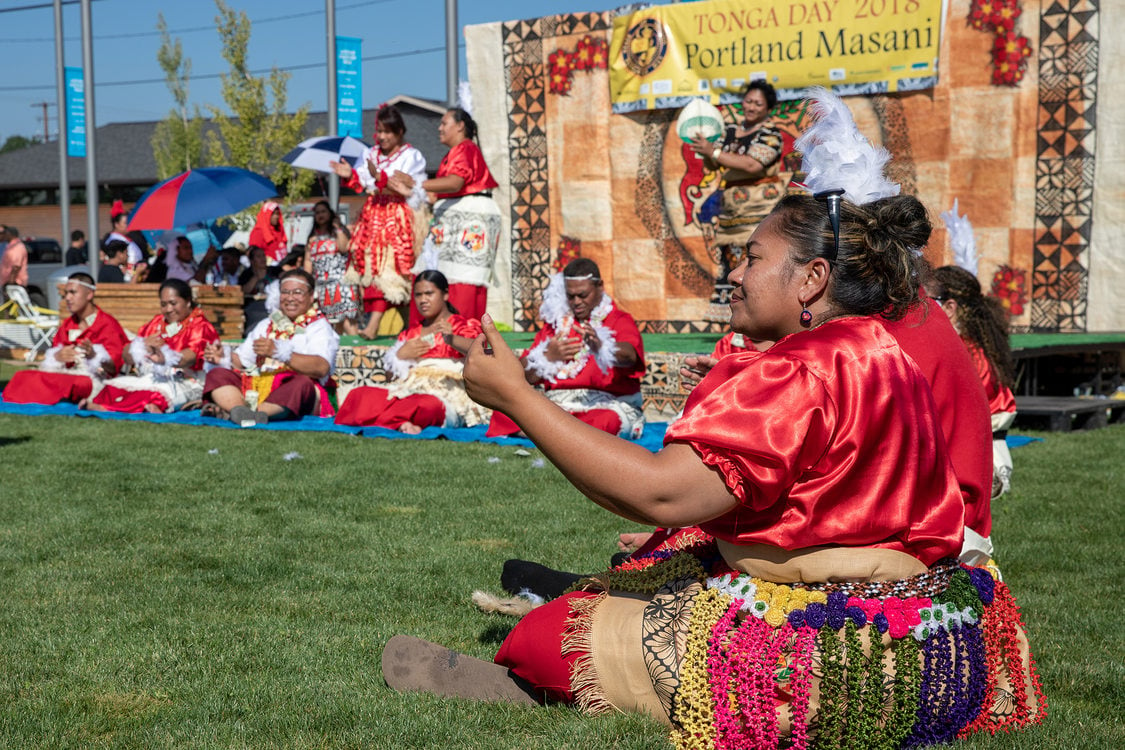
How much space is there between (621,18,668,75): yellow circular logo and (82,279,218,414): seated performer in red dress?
224 inches

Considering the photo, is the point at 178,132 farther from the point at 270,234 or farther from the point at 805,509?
the point at 805,509

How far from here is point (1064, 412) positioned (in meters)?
8.41

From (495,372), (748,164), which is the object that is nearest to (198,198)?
(748,164)

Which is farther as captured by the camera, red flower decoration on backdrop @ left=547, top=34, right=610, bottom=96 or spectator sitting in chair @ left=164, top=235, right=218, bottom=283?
spectator sitting in chair @ left=164, top=235, right=218, bottom=283

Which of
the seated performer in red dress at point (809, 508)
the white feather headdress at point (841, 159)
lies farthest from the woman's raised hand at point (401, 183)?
the seated performer in red dress at point (809, 508)

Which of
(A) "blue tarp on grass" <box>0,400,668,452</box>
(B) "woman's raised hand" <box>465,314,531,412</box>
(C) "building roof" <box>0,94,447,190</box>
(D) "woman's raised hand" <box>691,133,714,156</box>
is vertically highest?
(C) "building roof" <box>0,94,447,190</box>

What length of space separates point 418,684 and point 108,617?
1429 millimetres

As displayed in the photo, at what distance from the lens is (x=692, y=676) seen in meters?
2.38

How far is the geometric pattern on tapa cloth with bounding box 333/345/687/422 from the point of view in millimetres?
9141

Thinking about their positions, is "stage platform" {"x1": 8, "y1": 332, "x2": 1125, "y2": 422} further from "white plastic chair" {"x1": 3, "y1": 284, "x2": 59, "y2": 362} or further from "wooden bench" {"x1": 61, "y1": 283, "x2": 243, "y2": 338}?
"white plastic chair" {"x1": 3, "y1": 284, "x2": 59, "y2": 362}

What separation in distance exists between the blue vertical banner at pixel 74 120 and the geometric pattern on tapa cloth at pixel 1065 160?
677 inches

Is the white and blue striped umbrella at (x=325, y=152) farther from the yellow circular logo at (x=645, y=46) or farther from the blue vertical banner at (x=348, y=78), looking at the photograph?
the yellow circular logo at (x=645, y=46)

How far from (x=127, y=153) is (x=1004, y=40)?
35.1m

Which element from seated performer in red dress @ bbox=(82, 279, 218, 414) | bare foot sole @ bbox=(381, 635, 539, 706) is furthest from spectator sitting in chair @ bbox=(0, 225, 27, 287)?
bare foot sole @ bbox=(381, 635, 539, 706)
